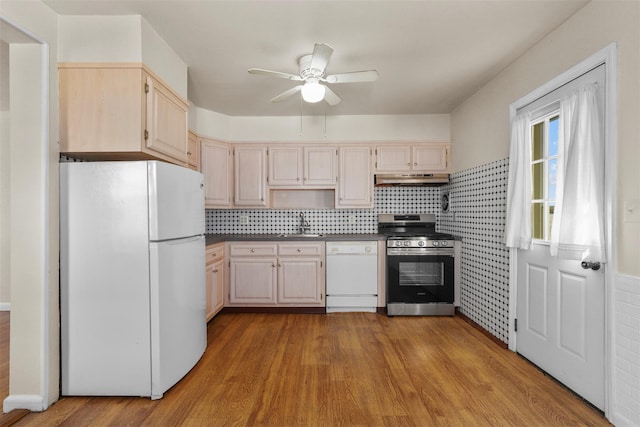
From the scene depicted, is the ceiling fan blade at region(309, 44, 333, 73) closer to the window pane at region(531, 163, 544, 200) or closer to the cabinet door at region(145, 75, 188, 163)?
the cabinet door at region(145, 75, 188, 163)

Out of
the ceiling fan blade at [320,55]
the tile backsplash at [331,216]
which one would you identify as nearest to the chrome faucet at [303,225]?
the tile backsplash at [331,216]

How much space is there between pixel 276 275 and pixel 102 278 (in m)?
1.90

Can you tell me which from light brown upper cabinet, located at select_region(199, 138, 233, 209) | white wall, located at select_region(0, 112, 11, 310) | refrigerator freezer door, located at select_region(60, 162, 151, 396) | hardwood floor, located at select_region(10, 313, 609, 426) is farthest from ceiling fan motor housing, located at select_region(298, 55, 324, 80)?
white wall, located at select_region(0, 112, 11, 310)

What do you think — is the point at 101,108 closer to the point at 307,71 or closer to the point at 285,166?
the point at 307,71

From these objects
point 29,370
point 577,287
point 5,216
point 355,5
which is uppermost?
point 355,5

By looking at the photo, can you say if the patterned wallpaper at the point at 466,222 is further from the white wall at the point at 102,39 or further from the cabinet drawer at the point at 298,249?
the white wall at the point at 102,39

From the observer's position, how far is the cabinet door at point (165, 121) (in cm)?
203

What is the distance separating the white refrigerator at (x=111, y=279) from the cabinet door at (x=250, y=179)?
6.19 feet

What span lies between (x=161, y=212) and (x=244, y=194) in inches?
74.6

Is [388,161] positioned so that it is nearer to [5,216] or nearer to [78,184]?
[78,184]

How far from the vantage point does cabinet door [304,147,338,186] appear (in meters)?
3.86

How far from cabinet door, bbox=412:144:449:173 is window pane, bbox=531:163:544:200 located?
1491 millimetres

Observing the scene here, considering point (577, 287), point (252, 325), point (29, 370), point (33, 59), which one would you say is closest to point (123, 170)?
point (33, 59)

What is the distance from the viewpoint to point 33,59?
1816mm
